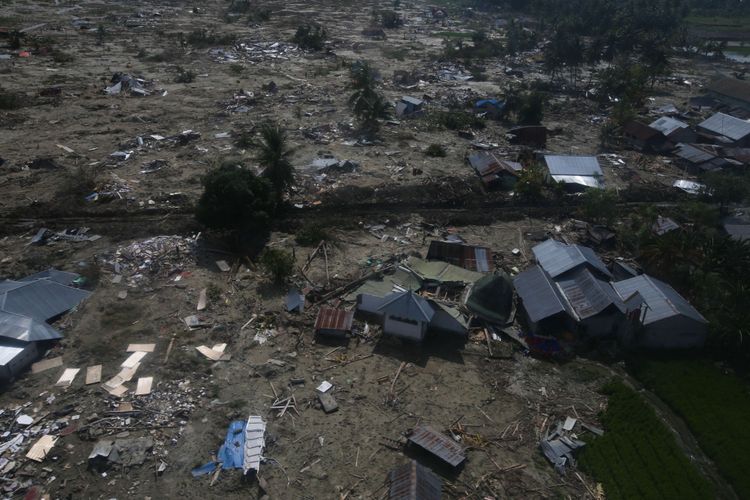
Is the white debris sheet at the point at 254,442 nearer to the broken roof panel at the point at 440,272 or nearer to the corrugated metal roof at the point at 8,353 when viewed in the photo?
the corrugated metal roof at the point at 8,353

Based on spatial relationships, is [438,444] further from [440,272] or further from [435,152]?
[435,152]

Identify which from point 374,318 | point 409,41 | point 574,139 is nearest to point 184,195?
point 374,318

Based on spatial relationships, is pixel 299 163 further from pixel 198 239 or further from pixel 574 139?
pixel 574 139

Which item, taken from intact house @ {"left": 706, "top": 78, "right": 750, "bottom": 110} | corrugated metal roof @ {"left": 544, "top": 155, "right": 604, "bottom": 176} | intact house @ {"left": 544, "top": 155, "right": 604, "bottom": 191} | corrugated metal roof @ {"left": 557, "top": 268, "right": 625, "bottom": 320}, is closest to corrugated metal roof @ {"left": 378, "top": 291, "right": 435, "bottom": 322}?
corrugated metal roof @ {"left": 557, "top": 268, "right": 625, "bottom": 320}

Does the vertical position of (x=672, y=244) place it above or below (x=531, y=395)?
above

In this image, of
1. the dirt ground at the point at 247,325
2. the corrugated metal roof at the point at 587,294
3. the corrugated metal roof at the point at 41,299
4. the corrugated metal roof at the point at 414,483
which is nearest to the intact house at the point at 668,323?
the corrugated metal roof at the point at 587,294

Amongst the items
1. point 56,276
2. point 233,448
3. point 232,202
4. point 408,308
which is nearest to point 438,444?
point 408,308
